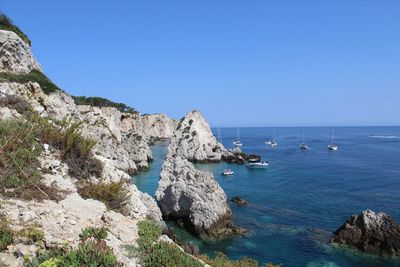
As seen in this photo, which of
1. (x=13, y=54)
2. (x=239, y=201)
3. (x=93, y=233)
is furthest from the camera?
(x=239, y=201)

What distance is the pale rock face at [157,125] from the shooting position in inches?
5940

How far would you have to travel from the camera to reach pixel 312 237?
3123cm

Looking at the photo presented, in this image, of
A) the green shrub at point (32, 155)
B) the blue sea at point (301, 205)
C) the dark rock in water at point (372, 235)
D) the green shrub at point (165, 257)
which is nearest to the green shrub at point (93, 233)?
the green shrub at point (165, 257)

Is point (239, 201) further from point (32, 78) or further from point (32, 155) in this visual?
point (32, 155)

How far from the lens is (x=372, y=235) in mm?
29078

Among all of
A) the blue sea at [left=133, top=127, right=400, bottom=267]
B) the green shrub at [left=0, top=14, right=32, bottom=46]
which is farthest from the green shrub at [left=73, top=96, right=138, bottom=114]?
the green shrub at [left=0, top=14, right=32, bottom=46]

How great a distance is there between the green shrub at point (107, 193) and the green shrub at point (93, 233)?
2.83 metres

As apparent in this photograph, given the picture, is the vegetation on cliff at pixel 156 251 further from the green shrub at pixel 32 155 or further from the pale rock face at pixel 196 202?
the pale rock face at pixel 196 202

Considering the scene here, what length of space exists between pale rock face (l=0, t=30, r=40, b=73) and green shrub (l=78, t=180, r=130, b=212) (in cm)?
2169

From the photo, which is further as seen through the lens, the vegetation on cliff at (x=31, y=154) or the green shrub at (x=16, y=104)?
the green shrub at (x=16, y=104)

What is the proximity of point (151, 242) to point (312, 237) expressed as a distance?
24466 mm

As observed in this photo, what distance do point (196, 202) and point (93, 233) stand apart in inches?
957

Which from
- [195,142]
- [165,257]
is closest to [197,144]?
[195,142]

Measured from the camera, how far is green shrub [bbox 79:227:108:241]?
9328mm
